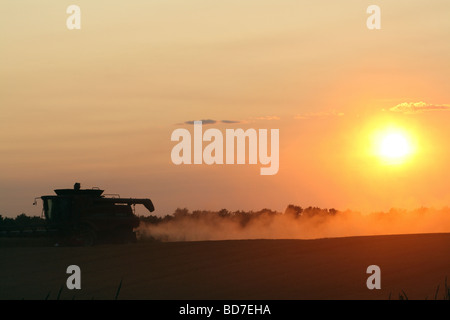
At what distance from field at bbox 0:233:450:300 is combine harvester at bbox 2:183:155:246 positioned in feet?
10.5

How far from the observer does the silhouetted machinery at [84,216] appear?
33031mm

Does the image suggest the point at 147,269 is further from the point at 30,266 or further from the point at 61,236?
the point at 61,236

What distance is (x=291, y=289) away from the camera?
19734mm

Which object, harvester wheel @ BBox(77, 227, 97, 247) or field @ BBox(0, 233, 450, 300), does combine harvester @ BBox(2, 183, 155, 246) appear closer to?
harvester wheel @ BBox(77, 227, 97, 247)

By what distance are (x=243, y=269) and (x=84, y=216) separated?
12481 mm

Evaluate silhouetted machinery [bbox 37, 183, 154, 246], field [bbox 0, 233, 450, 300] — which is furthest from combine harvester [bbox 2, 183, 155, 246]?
field [bbox 0, 233, 450, 300]

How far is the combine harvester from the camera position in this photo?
33.0 meters

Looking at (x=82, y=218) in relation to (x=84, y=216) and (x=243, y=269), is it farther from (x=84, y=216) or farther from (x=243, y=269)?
(x=243, y=269)

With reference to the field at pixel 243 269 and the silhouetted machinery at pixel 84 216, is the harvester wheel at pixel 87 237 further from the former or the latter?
the field at pixel 243 269

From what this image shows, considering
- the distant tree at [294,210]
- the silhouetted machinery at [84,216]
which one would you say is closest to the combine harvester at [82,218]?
the silhouetted machinery at [84,216]

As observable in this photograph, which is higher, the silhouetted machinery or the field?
the silhouetted machinery

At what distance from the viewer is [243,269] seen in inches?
893
